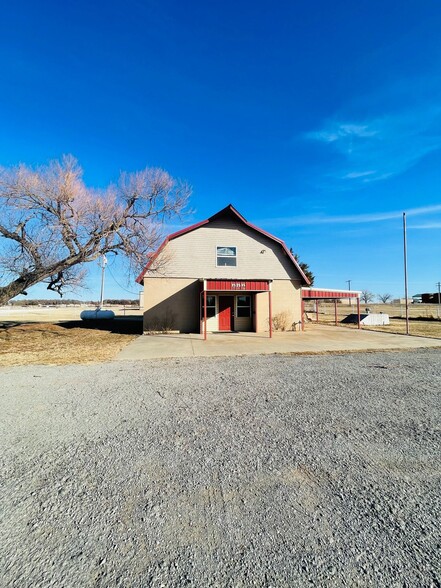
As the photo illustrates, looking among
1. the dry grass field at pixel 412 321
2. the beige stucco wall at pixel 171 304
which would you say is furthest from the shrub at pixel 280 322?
the dry grass field at pixel 412 321

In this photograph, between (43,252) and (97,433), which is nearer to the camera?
(97,433)

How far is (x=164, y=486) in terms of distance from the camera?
8.64ft

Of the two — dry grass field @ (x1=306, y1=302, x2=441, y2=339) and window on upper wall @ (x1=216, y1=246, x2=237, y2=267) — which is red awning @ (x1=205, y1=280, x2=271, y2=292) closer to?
window on upper wall @ (x1=216, y1=246, x2=237, y2=267)

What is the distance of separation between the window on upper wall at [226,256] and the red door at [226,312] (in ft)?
6.79

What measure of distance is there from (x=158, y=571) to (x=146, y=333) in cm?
1529

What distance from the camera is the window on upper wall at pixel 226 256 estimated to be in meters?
17.6

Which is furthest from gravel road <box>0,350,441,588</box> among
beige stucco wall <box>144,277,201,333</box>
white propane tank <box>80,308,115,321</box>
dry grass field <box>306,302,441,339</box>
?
white propane tank <box>80,308,115,321</box>

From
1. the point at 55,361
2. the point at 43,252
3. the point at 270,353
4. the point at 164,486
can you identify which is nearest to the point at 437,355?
the point at 270,353

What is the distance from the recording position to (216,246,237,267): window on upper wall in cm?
1759

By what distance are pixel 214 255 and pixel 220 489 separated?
50.8 ft

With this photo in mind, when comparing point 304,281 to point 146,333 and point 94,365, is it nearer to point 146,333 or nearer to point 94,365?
point 146,333

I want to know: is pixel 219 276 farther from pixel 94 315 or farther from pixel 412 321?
pixel 412 321

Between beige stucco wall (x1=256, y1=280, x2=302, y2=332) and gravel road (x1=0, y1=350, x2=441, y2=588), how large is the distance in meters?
12.2

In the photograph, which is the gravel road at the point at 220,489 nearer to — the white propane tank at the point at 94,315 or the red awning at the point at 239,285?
the red awning at the point at 239,285
